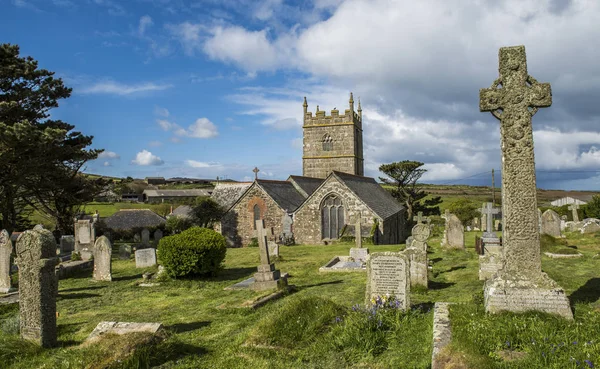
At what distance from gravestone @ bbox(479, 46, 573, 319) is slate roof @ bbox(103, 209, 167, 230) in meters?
36.3

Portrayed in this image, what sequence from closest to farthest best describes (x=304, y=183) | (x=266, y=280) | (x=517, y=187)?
(x=517, y=187) < (x=266, y=280) < (x=304, y=183)

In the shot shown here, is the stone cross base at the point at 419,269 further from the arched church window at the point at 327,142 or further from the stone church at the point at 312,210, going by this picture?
the arched church window at the point at 327,142

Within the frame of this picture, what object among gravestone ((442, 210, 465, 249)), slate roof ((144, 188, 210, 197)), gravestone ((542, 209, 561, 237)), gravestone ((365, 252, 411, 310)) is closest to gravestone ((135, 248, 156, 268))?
gravestone ((365, 252, 411, 310))

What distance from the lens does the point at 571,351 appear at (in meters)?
4.99

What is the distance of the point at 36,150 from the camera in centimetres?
2267

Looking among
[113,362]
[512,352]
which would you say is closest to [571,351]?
[512,352]

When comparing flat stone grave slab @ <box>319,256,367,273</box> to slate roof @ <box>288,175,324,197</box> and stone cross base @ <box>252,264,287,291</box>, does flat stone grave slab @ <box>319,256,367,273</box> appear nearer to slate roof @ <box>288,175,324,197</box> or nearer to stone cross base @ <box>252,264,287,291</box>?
stone cross base @ <box>252,264,287,291</box>

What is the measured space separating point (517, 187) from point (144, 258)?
51.7 ft

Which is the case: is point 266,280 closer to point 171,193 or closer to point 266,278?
point 266,278

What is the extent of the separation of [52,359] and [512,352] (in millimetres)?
6641

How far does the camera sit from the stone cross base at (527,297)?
654 cm

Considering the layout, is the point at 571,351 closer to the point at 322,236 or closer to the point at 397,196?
the point at 322,236

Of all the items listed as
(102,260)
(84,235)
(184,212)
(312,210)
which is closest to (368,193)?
(312,210)

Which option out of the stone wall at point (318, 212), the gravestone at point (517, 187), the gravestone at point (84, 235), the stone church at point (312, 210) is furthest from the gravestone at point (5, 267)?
the stone wall at point (318, 212)
